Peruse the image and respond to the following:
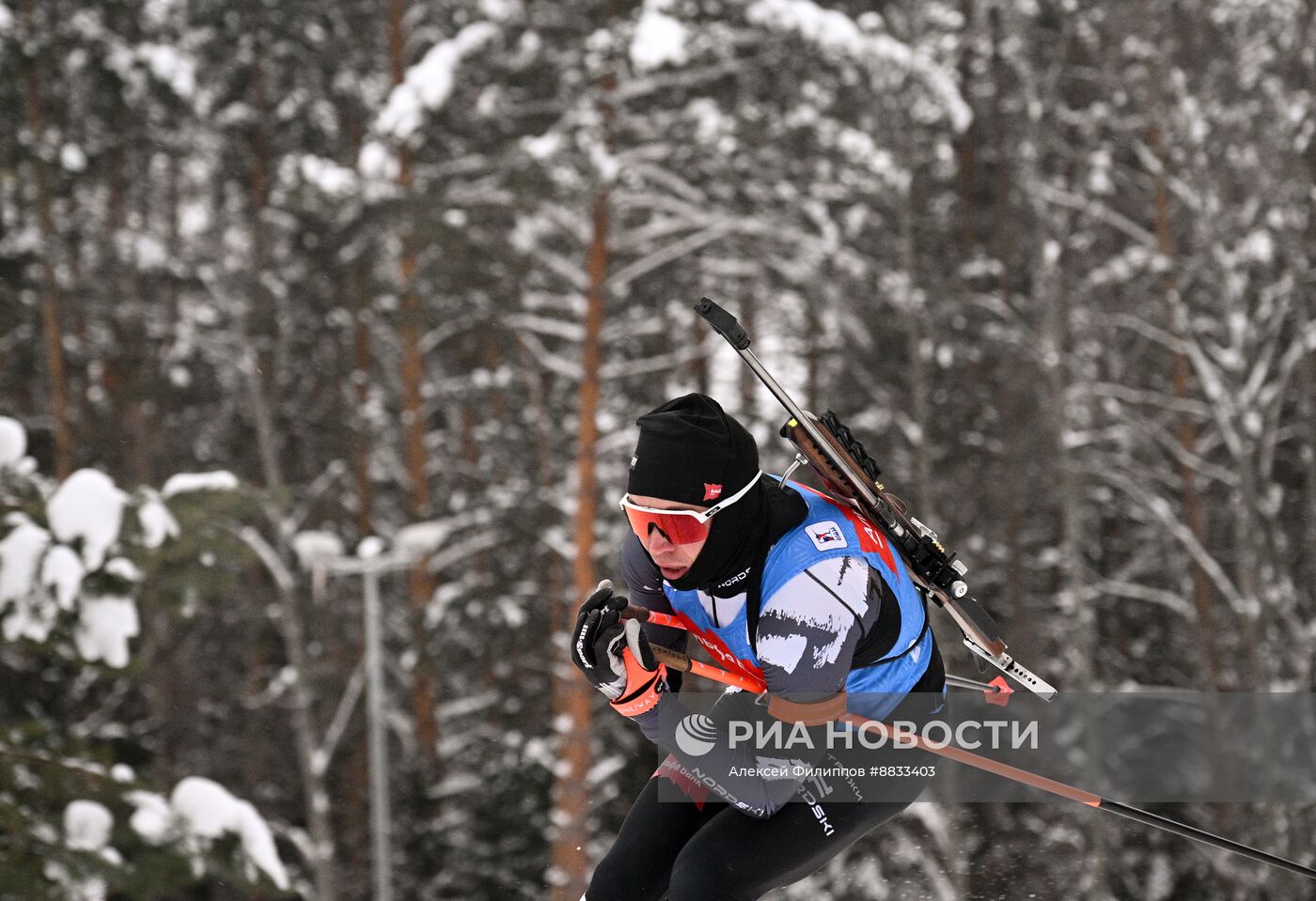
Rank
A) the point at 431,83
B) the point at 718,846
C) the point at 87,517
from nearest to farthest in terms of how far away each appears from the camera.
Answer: the point at 718,846 < the point at 87,517 < the point at 431,83

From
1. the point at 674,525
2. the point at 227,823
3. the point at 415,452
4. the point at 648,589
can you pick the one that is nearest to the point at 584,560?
the point at 415,452

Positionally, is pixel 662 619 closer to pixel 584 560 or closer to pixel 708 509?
pixel 708 509

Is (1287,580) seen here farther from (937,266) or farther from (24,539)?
(24,539)

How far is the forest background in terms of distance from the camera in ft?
35.9

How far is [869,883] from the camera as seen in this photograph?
1282cm

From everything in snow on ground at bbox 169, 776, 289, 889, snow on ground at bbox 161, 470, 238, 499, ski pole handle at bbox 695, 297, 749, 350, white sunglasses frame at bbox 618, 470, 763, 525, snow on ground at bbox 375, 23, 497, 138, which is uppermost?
snow on ground at bbox 375, 23, 497, 138

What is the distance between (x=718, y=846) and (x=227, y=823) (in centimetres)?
467

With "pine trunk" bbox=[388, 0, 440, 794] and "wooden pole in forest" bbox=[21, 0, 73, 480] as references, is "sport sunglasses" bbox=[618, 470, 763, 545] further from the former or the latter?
"wooden pole in forest" bbox=[21, 0, 73, 480]

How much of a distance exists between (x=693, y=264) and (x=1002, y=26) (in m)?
6.09

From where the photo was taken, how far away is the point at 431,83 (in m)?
10.4

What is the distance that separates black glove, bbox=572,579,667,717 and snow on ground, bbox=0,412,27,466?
179 inches

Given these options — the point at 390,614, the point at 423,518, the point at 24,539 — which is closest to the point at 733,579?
the point at 24,539

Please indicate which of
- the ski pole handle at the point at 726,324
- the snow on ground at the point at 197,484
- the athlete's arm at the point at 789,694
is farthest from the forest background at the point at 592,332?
the athlete's arm at the point at 789,694

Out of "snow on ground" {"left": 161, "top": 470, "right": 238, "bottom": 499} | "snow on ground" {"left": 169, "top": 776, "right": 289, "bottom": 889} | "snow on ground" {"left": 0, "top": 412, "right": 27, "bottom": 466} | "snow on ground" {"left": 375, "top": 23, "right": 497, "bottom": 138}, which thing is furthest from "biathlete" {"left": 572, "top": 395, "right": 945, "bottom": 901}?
"snow on ground" {"left": 375, "top": 23, "right": 497, "bottom": 138}
